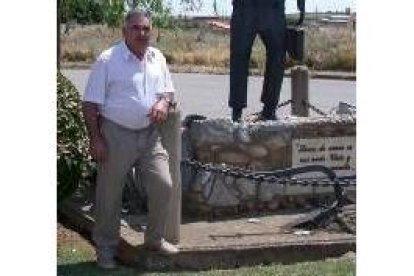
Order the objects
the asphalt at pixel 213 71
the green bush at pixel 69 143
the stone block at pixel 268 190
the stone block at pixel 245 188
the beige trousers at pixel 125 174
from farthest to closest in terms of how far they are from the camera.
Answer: the asphalt at pixel 213 71 < the stone block at pixel 268 190 < the stone block at pixel 245 188 < the green bush at pixel 69 143 < the beige trousers at pixel 125 174

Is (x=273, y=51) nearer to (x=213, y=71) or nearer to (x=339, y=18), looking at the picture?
(x=339, y=18)

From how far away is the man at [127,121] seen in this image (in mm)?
6023

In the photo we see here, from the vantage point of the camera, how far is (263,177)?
7754mm

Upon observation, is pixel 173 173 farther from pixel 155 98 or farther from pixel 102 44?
pixel 102 44

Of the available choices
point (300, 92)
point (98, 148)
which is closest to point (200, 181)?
point (98, 148)

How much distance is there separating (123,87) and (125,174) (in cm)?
58

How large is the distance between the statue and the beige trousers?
2.65 meters

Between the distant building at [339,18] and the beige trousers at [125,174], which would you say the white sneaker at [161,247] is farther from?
the distant building at [339,18]

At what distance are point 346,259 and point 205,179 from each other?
1.62m

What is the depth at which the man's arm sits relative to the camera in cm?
602

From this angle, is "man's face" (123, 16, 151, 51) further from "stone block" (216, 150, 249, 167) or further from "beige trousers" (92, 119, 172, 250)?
"stone block" (216, 150, 249, 167)

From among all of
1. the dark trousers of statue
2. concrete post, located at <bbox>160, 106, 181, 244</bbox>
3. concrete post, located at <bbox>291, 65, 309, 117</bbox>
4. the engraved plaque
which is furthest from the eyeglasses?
concrete post, located at <bbox>291, 65, 309, 117</bbox>

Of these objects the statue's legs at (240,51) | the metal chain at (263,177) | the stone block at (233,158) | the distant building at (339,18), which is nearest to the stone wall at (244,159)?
the stone block at (233,158)

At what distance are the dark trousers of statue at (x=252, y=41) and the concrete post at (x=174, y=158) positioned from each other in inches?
95.8
